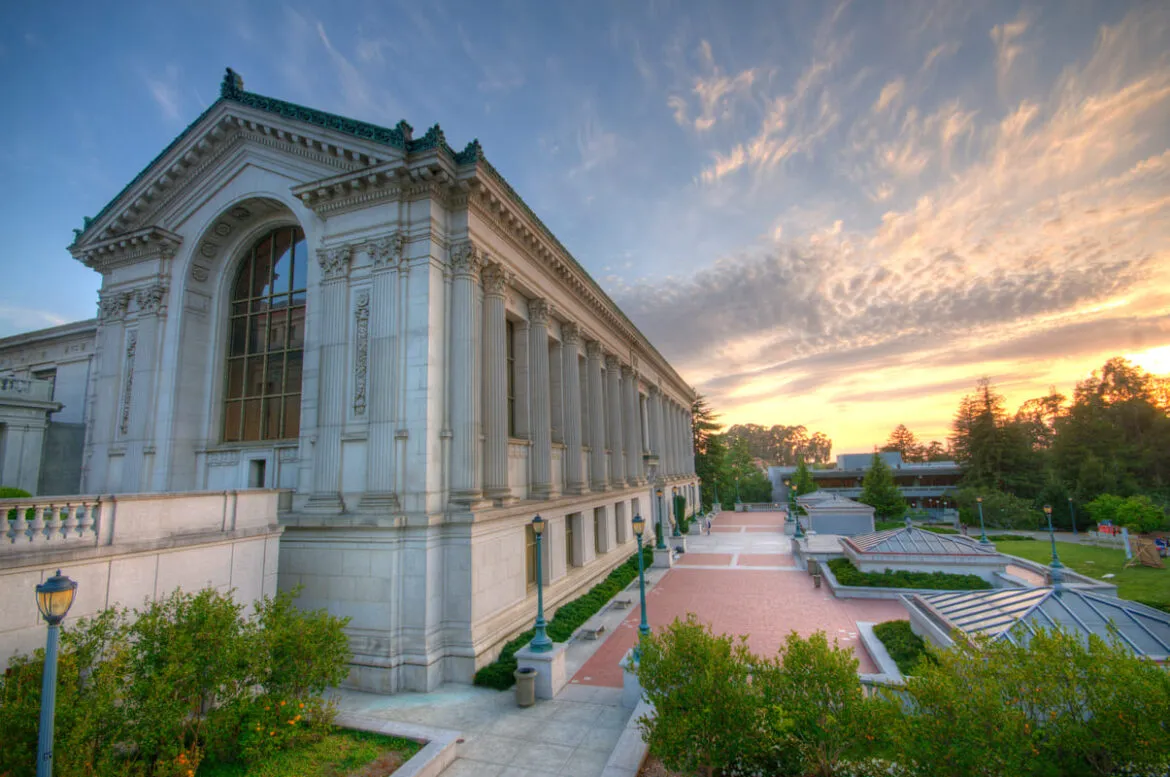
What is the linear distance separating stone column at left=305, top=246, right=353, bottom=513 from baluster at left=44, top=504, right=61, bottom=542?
572 cm

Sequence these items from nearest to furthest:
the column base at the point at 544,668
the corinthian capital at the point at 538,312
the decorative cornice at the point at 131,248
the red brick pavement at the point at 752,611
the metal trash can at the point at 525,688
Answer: the metal trash can at the point at 525,688 < the column base at the point at 544,668 < the red brick pavement at the point at 752,611 < the decorative cornice at the point at 131,248 < the corinthian capital at the point at 538,312

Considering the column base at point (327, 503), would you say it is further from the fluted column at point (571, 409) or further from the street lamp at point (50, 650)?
the fluted column at point (571, 409)

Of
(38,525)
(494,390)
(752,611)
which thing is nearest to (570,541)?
(752,611)

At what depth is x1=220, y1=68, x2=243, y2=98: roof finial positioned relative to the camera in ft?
58.4

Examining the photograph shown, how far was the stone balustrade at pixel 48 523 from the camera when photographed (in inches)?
334

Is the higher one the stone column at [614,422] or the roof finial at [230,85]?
the roof finial at [230,85]

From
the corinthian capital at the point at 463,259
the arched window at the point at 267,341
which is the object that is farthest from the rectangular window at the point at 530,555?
the corinthian capital at the point at 463,259

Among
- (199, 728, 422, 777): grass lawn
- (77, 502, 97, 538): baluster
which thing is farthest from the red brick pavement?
(77, 502, 97, 538): baluster

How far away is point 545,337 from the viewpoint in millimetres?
20625

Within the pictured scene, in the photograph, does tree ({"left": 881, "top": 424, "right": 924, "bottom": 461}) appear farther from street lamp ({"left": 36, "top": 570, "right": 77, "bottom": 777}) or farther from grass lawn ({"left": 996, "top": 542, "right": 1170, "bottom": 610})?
street lamp ({"left": 36, "top": 570, "right": 77, "bottom": 777})

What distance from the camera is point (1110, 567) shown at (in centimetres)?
2988

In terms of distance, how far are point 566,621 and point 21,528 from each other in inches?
520

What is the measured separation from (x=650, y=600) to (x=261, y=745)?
15.9m

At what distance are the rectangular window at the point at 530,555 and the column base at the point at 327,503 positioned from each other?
5887 mm
